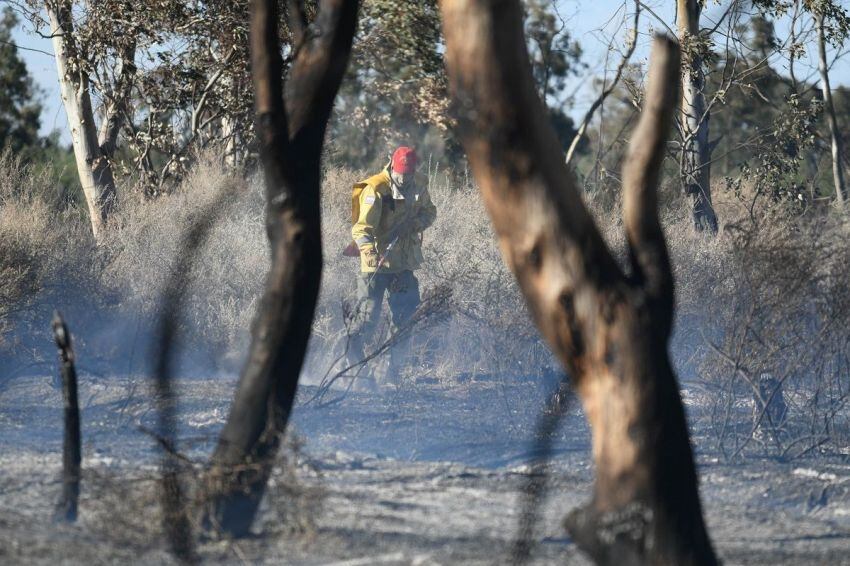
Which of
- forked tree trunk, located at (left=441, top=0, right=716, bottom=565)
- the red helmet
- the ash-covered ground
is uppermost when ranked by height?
the red helmet

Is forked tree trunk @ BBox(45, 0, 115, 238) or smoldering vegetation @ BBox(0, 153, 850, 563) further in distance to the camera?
forked tree trunk @ BBox(45, 0, 115, 238)

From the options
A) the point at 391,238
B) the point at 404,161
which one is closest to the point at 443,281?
the point at 391,238

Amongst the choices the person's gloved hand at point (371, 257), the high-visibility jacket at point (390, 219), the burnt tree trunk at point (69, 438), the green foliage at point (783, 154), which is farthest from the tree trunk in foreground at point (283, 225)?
the green foliage at point (783, 154)

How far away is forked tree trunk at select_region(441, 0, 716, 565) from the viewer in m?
4.07

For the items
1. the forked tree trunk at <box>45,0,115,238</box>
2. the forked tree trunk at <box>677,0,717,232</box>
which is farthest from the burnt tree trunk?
the forked tree trunk at <box>677,0,717,232</box>

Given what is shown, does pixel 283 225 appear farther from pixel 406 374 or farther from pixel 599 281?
pixel 406 374

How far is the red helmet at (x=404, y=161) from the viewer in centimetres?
957

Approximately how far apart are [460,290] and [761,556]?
5606mm

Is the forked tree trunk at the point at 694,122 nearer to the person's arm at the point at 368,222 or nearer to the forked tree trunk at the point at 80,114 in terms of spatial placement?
the person's arm at the point at 368,222

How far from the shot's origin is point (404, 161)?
31.5 feet

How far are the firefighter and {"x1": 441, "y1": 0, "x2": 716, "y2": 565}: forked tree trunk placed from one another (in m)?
5.25

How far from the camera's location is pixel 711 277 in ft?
33.7

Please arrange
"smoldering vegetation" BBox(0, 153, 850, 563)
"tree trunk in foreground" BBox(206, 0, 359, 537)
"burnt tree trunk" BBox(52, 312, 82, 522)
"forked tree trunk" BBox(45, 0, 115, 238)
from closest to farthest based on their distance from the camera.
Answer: "tree trunk in foreground" BBox(206, 0, 359, 537) < "burnt tree trunk" BBox(52, 312, 82, 522) < "smoldering vegetation" BBox(0, 153, 850, 563) < "forked tree trunk" BBox(45, 0, 115, 238)

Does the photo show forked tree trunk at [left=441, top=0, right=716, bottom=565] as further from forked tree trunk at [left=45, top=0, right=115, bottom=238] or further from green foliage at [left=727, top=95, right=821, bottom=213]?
green foliage at [left=727, top=95, right=821, bottom=213]
